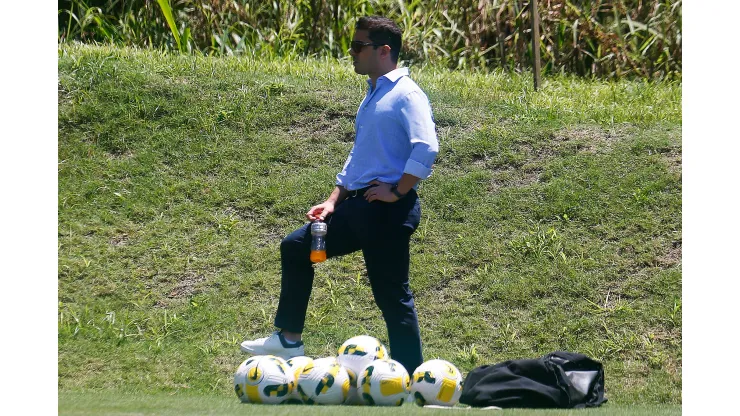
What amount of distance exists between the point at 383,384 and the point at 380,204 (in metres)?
0.95

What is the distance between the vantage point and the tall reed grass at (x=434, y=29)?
11.7m

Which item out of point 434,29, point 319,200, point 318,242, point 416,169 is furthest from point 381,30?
point 434,29

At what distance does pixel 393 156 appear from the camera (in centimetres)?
541

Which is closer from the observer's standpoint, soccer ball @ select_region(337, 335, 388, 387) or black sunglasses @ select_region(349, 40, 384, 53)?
soccer ball @ select_region(337, 335, 388, 387)

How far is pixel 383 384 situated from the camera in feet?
16.6

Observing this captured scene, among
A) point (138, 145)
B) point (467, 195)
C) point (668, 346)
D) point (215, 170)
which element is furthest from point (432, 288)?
point (138, 145)

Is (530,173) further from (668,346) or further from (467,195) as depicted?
(668,346)

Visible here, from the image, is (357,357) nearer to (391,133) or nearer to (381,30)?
(391,133)

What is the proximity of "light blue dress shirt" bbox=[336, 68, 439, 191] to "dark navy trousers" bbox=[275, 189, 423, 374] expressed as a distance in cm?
15

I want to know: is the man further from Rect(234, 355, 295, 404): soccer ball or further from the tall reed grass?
the tall reed grass

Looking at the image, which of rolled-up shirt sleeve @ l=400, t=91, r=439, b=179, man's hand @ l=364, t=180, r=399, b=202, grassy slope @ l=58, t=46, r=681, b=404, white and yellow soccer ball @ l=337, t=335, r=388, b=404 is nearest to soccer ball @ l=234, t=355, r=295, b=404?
white and yellow soccer ball @ l=337, t=335, r=388, b=404

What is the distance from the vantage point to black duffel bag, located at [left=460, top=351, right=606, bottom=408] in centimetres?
538

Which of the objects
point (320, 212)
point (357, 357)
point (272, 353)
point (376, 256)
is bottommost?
point (272, 353)

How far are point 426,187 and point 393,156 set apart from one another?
12.0ft
